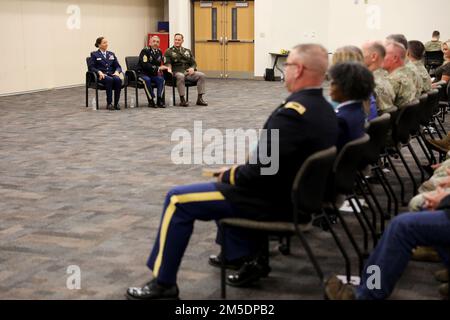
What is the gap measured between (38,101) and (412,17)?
9.65 metres

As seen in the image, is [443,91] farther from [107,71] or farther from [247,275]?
[107,71]

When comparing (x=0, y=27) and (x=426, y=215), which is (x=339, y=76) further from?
(x=0, y=27)

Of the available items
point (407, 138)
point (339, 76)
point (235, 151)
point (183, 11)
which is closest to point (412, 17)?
point (183, 11)

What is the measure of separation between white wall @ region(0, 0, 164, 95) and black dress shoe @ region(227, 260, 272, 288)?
11252 millimetres

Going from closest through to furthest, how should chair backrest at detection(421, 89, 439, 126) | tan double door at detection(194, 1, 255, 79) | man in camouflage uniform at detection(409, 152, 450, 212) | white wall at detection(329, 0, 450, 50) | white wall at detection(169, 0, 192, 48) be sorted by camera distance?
man in camouflage uniform at detection(409, 152, 450, 212) → chair backrest at detection(421, 89, 439, 126) → white wall at detection(329, 0, 450, 50) → white wall at detection(169, 0, 192, 48) → tan double door at detection(194, 1, 255, 79)

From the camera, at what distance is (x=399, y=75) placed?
18.6 feet

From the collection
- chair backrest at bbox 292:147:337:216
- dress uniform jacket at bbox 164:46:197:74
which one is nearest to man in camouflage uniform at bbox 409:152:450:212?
chair backrest at bbox 292:147:337:216

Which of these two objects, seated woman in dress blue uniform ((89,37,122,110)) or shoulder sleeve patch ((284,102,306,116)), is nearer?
shoulder sleeve patch ((284,102,306,116))

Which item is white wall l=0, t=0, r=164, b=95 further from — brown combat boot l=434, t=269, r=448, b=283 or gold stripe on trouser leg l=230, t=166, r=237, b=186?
brown combat boot l=434, t=269, r=448, b=283

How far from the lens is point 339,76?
3645 mm

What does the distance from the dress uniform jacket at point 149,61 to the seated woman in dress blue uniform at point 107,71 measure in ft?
1.50

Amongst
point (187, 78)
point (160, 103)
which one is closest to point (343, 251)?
point (160, 103)

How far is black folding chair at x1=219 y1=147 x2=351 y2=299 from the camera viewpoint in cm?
298

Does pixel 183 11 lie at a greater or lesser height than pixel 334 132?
greater
